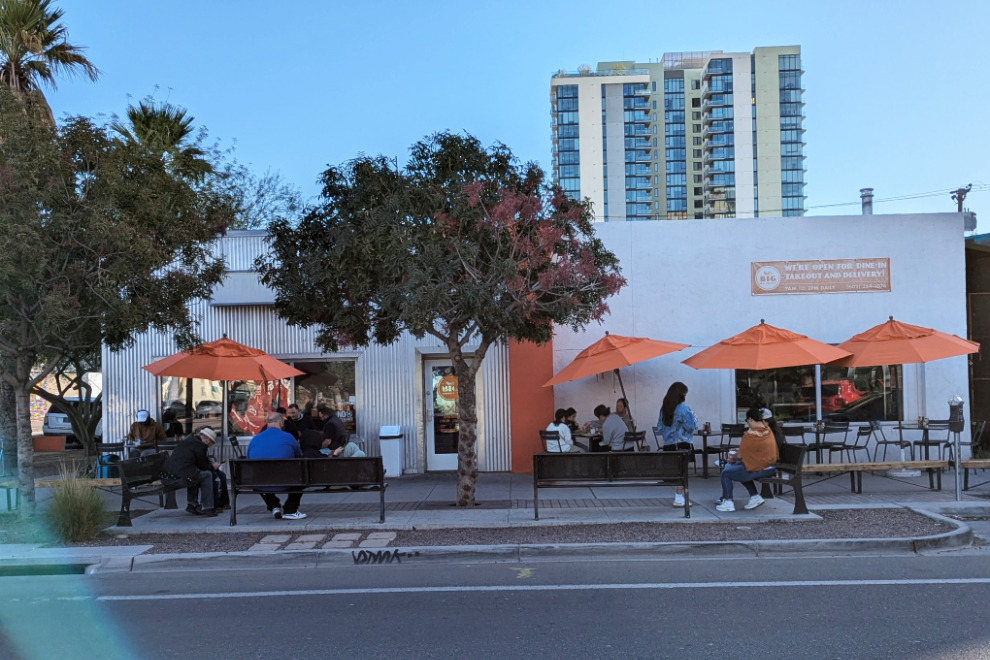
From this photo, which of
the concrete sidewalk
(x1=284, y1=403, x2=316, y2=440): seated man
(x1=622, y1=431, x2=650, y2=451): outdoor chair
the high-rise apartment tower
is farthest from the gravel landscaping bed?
the high-rise apartment tower

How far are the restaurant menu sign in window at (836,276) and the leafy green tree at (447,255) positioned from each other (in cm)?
562

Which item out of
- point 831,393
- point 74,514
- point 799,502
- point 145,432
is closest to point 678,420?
point 799,502

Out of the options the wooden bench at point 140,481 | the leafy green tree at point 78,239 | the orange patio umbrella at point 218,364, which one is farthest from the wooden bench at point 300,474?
the orange patio umbrella at point 218,364

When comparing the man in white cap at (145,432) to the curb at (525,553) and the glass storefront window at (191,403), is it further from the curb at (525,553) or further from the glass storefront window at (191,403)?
the curb at (525,553)

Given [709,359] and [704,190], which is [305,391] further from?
[704,190]

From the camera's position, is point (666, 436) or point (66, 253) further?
point (666, 436)

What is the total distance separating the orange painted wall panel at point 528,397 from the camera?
612 inches

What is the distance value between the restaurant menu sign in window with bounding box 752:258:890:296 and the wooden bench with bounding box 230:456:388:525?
8.94 metres

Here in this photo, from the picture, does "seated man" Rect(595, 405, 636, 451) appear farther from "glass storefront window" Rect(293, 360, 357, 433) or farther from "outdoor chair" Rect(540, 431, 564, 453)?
"glass storefront window" Rect(293, 360, 357, 433)

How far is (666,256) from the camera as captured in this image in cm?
1560

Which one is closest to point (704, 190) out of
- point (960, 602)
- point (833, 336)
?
point (833, 336)

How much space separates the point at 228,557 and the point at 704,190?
514ft

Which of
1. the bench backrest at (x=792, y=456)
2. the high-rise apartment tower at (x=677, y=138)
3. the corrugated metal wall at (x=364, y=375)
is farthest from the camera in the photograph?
the high-rise apartment tower at (x=677, y=138)

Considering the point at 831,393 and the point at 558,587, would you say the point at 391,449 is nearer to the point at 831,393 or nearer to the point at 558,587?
the point at 831,393
